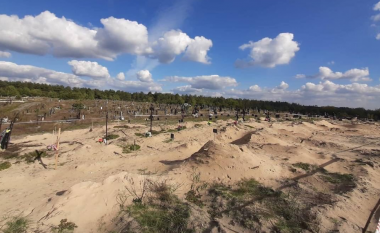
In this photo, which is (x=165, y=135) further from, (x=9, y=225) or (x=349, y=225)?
(x=349, y=225)

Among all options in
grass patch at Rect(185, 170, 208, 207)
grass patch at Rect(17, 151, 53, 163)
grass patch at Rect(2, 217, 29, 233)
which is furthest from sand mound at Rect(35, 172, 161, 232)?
grass patch at Rect(17, 151, 53, 163)

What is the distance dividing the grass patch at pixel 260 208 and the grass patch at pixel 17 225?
5.88 m

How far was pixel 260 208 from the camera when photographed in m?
8.00

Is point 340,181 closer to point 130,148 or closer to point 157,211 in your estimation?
point 157,211

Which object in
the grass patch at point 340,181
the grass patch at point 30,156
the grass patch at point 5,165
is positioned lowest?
the grass patch at point 5,165

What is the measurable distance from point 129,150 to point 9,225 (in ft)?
33.1

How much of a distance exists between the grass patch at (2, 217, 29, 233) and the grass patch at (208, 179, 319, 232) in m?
5.88

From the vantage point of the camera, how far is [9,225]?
23.3ft

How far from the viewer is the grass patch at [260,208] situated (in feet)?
22.9

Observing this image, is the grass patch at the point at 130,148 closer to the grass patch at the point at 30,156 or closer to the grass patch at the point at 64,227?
the grass patch at the point at 30,156

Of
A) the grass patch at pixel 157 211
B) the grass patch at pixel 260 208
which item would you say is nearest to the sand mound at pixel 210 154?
the grass patch at pixel 260 208

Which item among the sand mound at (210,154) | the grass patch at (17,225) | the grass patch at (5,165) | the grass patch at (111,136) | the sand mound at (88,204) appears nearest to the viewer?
the grass patch at (17,225)

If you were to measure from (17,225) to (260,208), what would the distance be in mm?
7882

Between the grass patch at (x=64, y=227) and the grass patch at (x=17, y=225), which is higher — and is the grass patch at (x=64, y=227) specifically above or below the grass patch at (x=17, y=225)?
above
